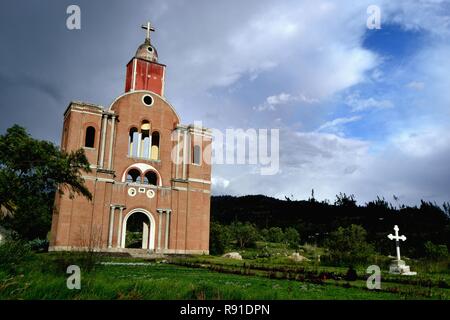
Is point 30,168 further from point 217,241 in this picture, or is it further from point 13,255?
point 217,241

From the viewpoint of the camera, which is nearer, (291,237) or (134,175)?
(134,175)

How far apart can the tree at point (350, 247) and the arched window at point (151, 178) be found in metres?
16.1

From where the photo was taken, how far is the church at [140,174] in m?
31.0

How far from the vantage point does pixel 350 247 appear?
33.8 m

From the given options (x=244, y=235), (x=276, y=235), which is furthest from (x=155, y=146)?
(x=276, y=235)

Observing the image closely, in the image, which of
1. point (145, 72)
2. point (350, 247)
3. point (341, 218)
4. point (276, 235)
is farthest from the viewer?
point (341, 218)

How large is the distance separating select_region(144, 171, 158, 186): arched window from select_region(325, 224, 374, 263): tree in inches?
633

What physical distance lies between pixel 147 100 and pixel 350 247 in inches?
860

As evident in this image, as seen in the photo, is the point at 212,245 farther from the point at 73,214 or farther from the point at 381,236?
the point at 381,236

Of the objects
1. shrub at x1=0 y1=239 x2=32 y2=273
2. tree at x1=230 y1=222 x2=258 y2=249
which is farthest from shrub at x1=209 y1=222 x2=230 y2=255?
shrub at x1=0 y1=239 x2=32 y2=273

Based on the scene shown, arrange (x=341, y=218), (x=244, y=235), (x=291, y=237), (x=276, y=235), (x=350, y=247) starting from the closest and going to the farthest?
(x=350, y=247), (x=244, y=235), (x=291, y=237), (x=276, y=235), (x=341, y=218)

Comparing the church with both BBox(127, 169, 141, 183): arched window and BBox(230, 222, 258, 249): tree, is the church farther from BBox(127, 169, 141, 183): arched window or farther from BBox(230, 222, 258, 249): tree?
BBox(230, 222, 258, 249): tree

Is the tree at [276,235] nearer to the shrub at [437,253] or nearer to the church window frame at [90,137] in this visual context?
the shrub at [437,253]

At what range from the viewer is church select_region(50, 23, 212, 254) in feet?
102
